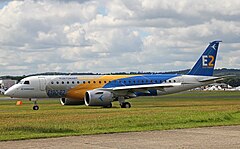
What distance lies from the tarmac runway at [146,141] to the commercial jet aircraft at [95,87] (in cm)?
2498

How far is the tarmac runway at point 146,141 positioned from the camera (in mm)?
14836

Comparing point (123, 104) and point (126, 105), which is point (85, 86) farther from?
point (126, 105)

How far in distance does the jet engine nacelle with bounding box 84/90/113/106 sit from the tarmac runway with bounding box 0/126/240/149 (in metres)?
24.0

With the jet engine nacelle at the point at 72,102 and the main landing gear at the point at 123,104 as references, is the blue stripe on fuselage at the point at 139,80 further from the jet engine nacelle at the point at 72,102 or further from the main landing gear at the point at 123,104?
the jet engine nacelle at the point at 72,102

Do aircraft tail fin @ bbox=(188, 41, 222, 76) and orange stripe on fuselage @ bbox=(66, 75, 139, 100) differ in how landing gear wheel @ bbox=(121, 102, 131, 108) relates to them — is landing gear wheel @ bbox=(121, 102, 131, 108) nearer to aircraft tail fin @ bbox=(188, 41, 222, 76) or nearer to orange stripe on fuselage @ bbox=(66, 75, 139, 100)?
orange stripe on fuselage @ bbox=(66, 75, 139, 100)

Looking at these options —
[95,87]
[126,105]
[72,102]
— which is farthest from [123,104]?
[72,102]

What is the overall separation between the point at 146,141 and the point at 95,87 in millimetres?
30080

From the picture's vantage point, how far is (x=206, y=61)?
50.7 meters

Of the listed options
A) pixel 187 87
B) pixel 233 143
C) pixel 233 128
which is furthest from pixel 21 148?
pixel 187 87

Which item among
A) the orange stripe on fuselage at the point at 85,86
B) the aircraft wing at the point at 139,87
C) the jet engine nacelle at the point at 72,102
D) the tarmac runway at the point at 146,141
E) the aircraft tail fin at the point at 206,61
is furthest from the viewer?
the aircraft tail fin at the point at 206,61

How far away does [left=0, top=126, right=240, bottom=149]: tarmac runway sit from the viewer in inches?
584

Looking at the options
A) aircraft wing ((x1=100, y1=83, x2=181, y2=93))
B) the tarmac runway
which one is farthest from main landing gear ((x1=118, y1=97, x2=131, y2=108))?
the tarmac runway

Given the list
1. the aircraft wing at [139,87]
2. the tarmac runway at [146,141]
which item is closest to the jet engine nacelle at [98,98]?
the aircraft wing at [139,87]

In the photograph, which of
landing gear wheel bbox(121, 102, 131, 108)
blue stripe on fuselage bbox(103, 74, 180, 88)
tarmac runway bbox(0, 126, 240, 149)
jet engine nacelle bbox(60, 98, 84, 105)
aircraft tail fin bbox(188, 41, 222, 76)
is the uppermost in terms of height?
aircraft tail fin bbox(188, 41, 222, 76)
